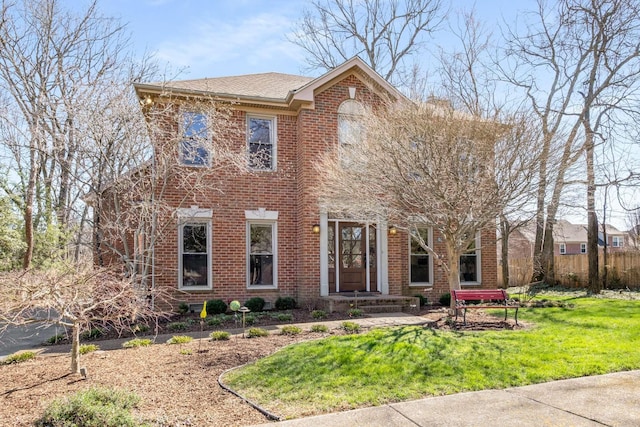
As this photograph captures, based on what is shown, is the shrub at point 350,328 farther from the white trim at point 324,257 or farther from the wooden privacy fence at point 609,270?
the wooden privacy fence at point 609,270

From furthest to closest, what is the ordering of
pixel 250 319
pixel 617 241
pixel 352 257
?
1. pixel 617 241
2. pixel 352 257
3. pixel 250 319

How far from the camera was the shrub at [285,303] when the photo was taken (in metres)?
12.6

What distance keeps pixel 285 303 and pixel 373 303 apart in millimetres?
2444

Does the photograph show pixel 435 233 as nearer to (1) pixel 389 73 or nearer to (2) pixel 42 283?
(2) pixel 42 283

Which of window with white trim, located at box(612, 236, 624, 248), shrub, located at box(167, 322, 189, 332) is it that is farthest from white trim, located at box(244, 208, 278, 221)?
window with white trim, located at box(612, 236, 624, 248)

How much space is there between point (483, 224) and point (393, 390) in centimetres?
566

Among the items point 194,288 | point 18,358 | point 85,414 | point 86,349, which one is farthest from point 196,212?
point 85,414

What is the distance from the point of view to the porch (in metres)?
11.7

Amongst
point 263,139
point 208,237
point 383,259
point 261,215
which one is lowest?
point 383,259

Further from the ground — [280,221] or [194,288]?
[280,221]

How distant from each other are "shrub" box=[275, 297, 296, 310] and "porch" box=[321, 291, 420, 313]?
99cm

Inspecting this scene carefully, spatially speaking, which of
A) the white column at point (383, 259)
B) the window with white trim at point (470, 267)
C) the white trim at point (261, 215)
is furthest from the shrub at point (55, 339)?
the window with white trim at point (470, 267)

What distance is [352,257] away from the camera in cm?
1361

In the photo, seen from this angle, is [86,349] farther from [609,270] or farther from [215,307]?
[609,270]
